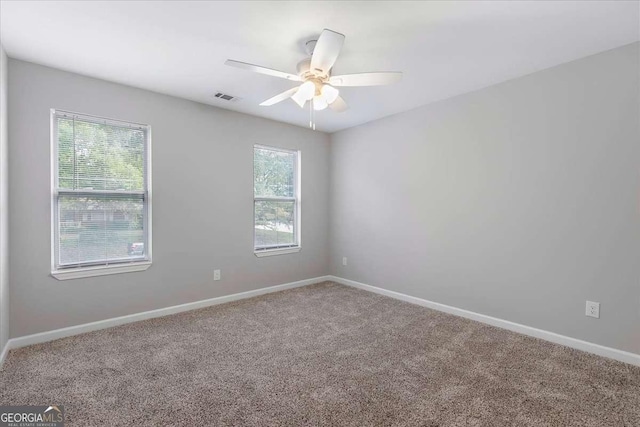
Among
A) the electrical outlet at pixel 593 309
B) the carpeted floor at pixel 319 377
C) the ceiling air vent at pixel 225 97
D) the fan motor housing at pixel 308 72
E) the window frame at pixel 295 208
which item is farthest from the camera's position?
the window frame at pixel 295 208

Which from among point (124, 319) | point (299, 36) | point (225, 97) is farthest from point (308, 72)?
point (124, 319)

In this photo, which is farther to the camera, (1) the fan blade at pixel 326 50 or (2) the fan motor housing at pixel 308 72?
(2) the fan motor housing at pixel 308 72

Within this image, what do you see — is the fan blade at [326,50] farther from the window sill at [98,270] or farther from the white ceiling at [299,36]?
the window sill at [98,270]

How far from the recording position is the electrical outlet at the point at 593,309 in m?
2.47

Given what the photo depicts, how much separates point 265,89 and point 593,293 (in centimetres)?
342

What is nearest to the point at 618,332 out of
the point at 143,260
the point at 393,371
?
the point at 393,371

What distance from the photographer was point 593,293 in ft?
8.17

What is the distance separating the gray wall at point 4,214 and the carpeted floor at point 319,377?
1.01ft

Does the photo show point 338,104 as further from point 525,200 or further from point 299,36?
point 525,200

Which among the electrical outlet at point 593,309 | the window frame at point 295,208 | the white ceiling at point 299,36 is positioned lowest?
the electrical outlet at point 593,309

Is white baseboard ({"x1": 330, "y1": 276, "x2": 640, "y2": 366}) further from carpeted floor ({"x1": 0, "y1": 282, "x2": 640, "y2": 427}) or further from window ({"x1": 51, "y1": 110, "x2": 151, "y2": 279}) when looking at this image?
window ({"x1": 51, "y1": 110, "x2": 151, "y2": 279})

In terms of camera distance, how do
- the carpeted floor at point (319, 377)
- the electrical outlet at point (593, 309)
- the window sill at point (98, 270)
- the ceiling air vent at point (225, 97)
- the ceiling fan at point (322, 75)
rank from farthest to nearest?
the ceiling air vent at point (225, 97)
the window sill at point (98, 270)
the electrical outlet at point (593, 309)
the ceiling fan at point (322, 75)
the carpeted floor at point (319, 377)

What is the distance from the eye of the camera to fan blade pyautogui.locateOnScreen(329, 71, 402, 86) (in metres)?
2.06

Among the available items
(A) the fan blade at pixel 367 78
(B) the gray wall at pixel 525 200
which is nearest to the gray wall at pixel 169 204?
(B) the gray wall at pixel 525 200
